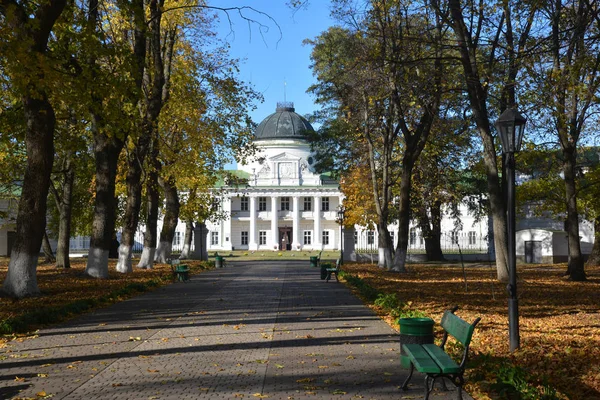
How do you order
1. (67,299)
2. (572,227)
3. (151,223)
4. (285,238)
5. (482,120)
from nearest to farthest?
1. (67,299)
2. (482,120)
3. (572,227)
4. (151,223)
5. (285,238)

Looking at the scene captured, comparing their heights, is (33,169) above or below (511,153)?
above

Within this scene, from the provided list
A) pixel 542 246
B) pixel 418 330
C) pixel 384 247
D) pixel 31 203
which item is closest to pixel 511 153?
pixel 418 330

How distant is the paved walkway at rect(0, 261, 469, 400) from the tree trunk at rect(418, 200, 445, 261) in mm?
28272

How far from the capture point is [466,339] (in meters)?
6.67

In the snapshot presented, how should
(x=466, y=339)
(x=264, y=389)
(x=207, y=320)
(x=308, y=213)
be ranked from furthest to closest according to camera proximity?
1. (x=308, y=213)
2. (x=207, y=320)
3. (x=264, y=389)
4. (x=466, y=339)

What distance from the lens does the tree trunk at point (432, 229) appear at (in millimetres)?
43250

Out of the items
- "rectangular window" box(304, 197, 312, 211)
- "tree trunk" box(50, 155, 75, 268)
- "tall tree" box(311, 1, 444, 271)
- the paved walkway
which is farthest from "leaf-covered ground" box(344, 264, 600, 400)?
"rectangular window" box(304, 197, 312, 211)

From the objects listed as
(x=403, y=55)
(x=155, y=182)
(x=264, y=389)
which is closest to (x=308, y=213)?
(x=155, y=182)

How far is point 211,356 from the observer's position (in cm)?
931

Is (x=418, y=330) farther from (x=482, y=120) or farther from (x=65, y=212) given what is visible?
(x=65, y=212)

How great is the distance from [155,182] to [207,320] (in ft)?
62.8

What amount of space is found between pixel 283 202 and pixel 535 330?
79.0 m

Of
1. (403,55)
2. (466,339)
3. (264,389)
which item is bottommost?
(264,389)

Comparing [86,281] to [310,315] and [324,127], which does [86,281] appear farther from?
[324,127]
